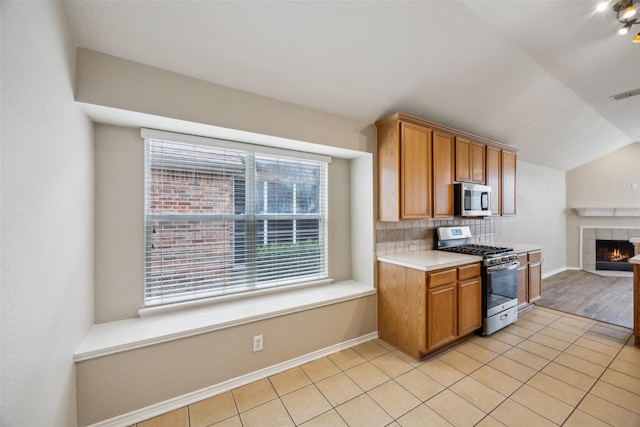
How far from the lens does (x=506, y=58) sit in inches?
97.8

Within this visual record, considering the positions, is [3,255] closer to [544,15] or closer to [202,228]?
[202,228]

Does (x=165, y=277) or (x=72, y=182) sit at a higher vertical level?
(x=72, y=182)

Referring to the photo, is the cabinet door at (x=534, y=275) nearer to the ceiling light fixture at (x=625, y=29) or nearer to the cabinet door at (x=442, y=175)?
the cabinet door at (x=442, y=175)

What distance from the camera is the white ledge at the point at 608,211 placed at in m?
5.63

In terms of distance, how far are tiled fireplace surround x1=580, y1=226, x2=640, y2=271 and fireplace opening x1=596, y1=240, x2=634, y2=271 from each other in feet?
0.33

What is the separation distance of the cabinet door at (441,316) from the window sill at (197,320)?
636mm

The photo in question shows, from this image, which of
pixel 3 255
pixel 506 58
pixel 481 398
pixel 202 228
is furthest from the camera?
pixel 506 58

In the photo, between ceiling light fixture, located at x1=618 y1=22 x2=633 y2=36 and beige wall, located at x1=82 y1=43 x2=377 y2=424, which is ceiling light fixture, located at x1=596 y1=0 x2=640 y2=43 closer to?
ceiling light fixture, located at x1=618 y1=22 x2=633 y2=36

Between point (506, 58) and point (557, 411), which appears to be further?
point (506, 58)

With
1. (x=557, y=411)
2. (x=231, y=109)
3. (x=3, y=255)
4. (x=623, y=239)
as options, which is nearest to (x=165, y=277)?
(x=3, y=255)

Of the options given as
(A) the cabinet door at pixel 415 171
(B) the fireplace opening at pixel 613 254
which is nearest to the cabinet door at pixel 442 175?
(A) the cabinet door at pixel 415 171

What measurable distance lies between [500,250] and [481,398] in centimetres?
182

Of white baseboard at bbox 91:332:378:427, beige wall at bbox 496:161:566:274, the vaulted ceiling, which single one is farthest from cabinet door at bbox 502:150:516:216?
white baseboard at bbox 91:332:378:427

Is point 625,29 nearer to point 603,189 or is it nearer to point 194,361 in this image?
point 194,361
